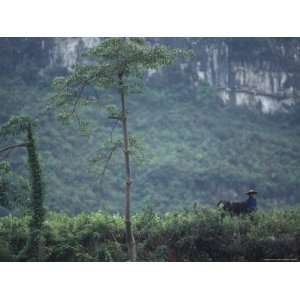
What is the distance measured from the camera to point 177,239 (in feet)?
35.4

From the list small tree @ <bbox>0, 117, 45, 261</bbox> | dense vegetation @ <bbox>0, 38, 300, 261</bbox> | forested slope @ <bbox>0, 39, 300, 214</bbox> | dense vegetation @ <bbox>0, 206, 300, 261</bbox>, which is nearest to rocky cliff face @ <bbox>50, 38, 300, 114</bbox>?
dense vegetation @ <bbox>0, 38, 300, 261</bbox>

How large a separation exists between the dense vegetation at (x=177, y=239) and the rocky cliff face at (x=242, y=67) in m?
34.2

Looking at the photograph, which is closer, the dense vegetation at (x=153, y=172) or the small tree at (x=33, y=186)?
the small tree at (x=33, y=186)

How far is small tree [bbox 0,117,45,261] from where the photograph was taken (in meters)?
10.3

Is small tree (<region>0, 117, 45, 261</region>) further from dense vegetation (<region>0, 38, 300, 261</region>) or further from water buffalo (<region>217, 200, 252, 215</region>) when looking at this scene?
water buffalo (<region>217, 200, 252, 215</region>)

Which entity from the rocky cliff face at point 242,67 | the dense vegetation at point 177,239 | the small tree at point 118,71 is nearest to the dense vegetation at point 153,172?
the dense vegetation at point 177,239

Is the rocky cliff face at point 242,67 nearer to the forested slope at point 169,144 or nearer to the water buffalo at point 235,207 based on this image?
the forested slope at point 169,144

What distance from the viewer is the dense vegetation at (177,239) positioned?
10.4 meters

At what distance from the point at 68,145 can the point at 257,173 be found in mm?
13127

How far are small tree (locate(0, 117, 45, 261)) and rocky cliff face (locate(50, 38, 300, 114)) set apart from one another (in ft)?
113
